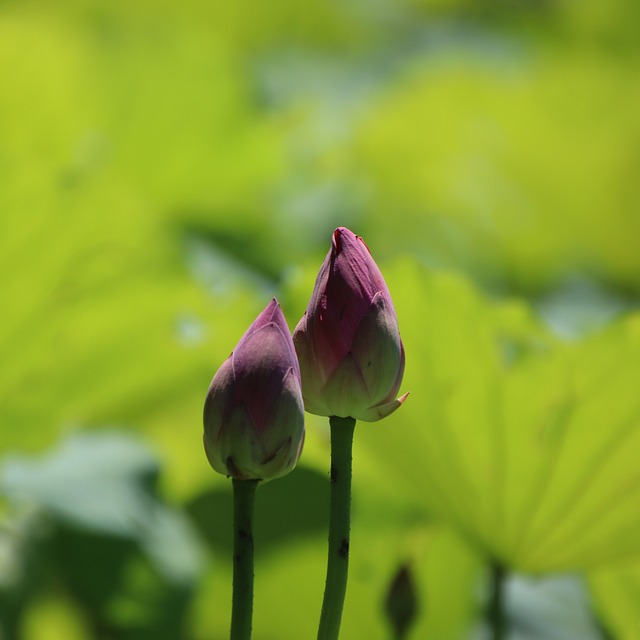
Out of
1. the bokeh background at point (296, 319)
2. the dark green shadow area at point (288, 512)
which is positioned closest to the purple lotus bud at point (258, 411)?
the bokeh background at point (296, 319)

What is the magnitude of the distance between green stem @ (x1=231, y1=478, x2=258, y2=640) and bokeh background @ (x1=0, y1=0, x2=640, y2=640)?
11 cm

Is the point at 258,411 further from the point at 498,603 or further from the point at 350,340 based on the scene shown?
the point at 498,603

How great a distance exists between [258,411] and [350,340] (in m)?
0.02

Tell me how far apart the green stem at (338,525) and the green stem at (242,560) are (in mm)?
17

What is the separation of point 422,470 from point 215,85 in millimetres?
471

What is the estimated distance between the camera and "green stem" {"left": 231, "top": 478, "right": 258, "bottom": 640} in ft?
0.67

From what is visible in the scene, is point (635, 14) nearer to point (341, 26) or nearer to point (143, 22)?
point (341, 26)

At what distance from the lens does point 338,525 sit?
0.69ft

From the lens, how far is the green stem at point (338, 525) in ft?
0.70

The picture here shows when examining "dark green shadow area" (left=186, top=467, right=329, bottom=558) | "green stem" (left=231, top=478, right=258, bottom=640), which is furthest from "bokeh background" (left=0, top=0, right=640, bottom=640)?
"green stem" (left=231, top=478, right=258, bottom=640)

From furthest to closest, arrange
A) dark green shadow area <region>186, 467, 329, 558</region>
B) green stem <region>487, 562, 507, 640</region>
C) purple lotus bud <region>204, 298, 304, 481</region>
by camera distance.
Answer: dark green shadow area <region>186, 467, 329, 558</region>
green stem <region>487, 562, 507, 640</region>
purple lotus bud <region>204, 298, 304, 481</region>

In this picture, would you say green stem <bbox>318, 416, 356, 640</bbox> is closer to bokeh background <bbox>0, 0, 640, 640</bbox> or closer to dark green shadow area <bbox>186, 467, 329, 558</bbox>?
bokeh background <bbox>0, 0, 640, 640</bbox>

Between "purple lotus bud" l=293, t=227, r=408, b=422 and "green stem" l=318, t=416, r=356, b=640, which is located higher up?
"purple lotus bud" l=293, t=227, r=408, b=422

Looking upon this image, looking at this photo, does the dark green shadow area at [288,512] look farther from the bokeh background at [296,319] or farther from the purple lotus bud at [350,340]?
the purple lotus bud at [350,340]
